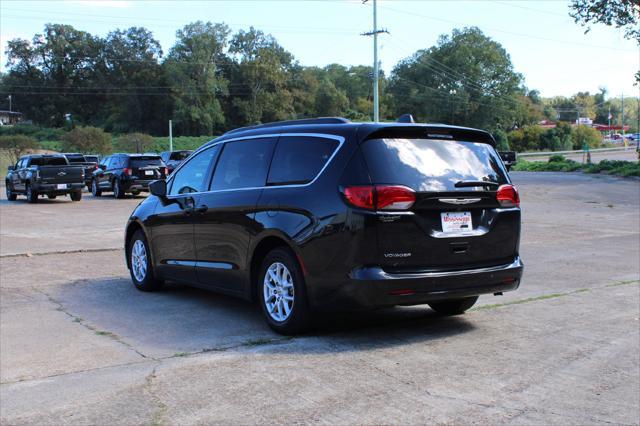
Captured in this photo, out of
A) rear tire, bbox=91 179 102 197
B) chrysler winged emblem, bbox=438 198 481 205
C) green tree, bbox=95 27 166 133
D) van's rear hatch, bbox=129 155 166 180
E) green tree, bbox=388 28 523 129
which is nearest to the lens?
chrysler winged emblem, bbox=438 198 481 205

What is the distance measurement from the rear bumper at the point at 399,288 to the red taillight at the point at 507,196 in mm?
706

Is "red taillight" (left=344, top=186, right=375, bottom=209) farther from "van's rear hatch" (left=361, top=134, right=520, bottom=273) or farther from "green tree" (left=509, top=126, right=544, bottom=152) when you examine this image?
"green tree" (left=509, top=126, right=544, bottom=152)

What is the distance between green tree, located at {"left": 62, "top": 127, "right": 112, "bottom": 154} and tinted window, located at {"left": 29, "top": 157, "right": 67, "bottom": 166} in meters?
36.2

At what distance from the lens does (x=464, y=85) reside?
105875 millimetres

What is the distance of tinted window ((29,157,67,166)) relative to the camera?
27.4 metres

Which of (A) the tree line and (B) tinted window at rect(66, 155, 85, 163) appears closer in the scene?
(B) tinted window at rect(66, 155, 85, 163)

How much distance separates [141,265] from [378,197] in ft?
13.5

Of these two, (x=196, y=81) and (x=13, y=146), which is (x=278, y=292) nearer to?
(x=13, y=146)

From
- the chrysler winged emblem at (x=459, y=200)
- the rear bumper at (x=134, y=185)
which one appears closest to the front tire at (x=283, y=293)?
the chrysler winged emblem at (x=459, y=200)

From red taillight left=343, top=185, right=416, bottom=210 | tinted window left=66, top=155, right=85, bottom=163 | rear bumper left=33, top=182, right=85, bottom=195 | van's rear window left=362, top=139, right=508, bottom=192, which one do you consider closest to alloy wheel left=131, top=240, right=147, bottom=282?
red taillight left=343, top=185, right=416, bottom=210

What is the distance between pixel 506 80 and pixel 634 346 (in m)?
104

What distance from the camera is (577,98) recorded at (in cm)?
19438

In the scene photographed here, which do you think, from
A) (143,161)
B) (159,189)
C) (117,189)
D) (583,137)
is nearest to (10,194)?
(117,189)

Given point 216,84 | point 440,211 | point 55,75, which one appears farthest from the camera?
point 55,75
